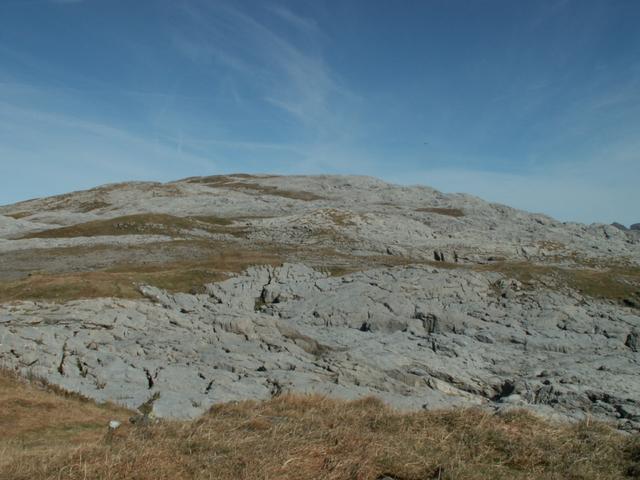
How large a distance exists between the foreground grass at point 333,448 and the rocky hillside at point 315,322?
8045 millimetres

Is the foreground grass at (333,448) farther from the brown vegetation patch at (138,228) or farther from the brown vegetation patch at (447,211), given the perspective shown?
the brown vegetation patch at (447,211)

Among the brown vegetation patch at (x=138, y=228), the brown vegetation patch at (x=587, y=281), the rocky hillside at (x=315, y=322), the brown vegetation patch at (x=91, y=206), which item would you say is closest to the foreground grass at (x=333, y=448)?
the rocky hillside at (x=315, y=322)

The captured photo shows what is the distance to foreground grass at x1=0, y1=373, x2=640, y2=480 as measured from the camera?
9.05 m

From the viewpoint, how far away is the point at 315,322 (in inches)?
1635

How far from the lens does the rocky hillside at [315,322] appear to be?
2403 cm

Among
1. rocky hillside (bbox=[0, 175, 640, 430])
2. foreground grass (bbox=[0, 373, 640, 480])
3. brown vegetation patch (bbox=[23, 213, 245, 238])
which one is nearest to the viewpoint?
foreground grass (bbox=[0, 373, 640, 480])

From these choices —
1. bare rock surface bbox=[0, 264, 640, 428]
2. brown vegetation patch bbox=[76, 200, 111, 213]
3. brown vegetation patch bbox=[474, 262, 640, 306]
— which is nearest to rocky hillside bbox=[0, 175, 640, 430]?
bare rock surface bbox=[0, 264, 640, 428]

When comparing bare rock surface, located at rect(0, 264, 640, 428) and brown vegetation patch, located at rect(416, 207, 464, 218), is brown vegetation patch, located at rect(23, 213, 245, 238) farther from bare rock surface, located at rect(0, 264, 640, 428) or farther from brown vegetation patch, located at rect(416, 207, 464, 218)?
brown vegetation patch, located at rect(416, 207, 464, 218)

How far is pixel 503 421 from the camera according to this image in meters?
12.8

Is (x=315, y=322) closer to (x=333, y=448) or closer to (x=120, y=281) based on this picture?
(x=120, y=281)

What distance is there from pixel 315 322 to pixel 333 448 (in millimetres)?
31484

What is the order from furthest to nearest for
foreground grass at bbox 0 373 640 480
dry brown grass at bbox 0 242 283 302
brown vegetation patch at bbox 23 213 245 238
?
brown vegetation patch at bbox 23 213 245 238, dry brown grass at bbox 0 242 283 302, foreground grass at bbox 0 373 640 480

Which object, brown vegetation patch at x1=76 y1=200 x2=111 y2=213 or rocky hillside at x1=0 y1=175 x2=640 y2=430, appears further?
brown vegetation patch at x1=76 y1=200 x2=111 y2=213

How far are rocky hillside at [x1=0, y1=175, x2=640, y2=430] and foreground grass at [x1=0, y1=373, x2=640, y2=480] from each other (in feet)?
26.4
